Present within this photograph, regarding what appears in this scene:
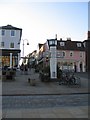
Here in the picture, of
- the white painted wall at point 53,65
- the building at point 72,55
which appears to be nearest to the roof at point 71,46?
the building at point 72,55

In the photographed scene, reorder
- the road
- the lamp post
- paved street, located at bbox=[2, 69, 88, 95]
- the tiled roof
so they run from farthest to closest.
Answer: the tiled roof, the lamp post, paved street, located at bbox=[2, 69, 88, 95], the road

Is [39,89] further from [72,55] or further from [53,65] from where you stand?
[72,55]

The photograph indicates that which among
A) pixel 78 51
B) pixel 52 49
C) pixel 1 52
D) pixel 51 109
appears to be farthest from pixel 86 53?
pixel 51 109

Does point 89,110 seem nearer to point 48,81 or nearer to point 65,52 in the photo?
point 48,81

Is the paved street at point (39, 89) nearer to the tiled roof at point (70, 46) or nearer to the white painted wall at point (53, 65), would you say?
the white painted wall at point (53, 65)

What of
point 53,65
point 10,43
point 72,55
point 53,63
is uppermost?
point 10,43

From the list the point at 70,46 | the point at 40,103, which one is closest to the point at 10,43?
the point at 70,46

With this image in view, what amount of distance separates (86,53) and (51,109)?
66029 mm

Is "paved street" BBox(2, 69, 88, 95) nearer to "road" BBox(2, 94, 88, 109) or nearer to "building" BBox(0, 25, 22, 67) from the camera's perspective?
"road" BBox(2, 94, 88, 109)

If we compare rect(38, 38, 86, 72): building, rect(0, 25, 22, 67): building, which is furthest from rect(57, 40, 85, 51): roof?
rect(0, 25, 22, 67): building

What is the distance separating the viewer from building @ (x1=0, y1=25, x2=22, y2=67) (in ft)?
207

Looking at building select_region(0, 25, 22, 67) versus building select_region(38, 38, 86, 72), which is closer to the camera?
building select_region(0, 25, 22, 67)

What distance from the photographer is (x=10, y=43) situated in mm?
65812

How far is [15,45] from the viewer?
65.6 meters
